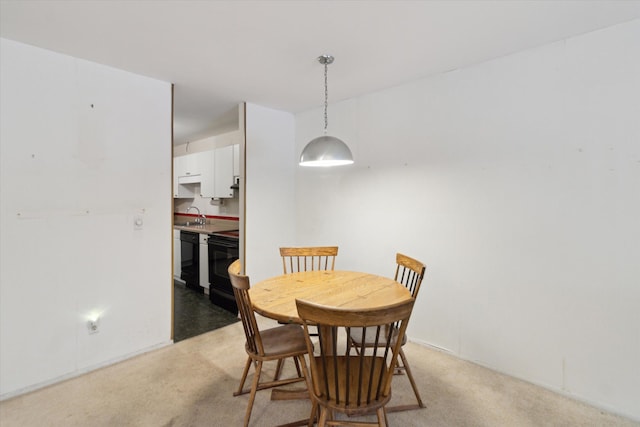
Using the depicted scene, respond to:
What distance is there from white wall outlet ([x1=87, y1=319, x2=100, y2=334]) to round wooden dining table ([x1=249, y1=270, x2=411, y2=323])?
1448 millimetres

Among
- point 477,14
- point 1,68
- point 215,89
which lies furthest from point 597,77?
point 1,68

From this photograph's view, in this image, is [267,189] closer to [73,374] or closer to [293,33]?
[293,33]

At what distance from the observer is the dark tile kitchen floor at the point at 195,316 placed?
3311 millimetres

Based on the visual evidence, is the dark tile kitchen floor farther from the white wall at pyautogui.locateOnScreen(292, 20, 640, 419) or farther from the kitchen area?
the white wall at pyautogui.locateOnScreen(292, 20, 640, 419)

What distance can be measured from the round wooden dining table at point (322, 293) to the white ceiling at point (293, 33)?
5.64 ft

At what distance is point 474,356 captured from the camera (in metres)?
2.63

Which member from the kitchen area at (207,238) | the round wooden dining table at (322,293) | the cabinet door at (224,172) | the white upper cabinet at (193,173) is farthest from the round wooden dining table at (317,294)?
the white upper cabinet at (193,173)

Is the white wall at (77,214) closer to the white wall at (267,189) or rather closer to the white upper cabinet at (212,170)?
the white wall at (267,189)

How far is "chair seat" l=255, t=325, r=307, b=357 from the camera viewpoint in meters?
1.88

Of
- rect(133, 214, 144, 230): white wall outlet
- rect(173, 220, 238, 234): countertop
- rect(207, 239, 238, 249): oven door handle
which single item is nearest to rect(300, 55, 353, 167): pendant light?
rect(133, 214, 144, 230): white wall outlet

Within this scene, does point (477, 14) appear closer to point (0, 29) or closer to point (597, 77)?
point (597, 77)

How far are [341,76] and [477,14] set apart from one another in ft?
3.95

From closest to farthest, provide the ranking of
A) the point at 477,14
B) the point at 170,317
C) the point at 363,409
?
the point at 363,409, the point at 477,14, the point at 170,317

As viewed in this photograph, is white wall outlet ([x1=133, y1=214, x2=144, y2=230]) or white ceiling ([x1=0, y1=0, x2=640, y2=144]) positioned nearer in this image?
white ceiling ([x1=0, y1=0, x2=640, y2=144])
